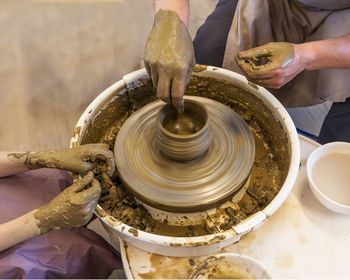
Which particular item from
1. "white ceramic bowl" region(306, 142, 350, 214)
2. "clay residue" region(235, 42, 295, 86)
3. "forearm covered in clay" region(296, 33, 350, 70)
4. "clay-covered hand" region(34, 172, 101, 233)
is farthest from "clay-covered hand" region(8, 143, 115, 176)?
"forearm covered in clay" region(296, 33, 350, 70)

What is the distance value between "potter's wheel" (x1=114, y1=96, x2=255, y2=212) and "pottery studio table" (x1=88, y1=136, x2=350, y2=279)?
179 mm

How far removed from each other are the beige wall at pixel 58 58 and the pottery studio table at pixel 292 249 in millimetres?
1297

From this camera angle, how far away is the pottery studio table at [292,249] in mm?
1076

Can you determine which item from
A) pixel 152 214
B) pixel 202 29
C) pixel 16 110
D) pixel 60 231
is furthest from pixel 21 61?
pixel 152 214

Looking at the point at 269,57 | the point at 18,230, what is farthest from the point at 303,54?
the point at 18,230

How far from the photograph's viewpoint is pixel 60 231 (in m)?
1.30

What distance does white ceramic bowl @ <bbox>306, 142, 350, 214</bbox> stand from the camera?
1220 mm

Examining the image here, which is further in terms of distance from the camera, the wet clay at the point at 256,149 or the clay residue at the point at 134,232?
the wet clay at the point at 256,149

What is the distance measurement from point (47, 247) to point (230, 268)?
71 centimetres

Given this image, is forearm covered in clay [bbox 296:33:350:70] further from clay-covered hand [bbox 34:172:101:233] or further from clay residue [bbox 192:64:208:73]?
clay-covered hand [bbox 34:172:101:233]

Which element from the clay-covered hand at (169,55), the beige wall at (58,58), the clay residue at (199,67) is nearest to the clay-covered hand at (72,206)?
the clay-covered hand at (169,55)

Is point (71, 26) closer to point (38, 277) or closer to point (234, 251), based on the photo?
point (38, 277)

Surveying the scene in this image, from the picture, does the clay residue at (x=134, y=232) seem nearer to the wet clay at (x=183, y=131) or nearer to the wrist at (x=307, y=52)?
the wet clay at (x=183, y=131)

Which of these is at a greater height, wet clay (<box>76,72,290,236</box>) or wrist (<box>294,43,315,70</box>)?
wrist (<box>294,43,315,70</box>)
